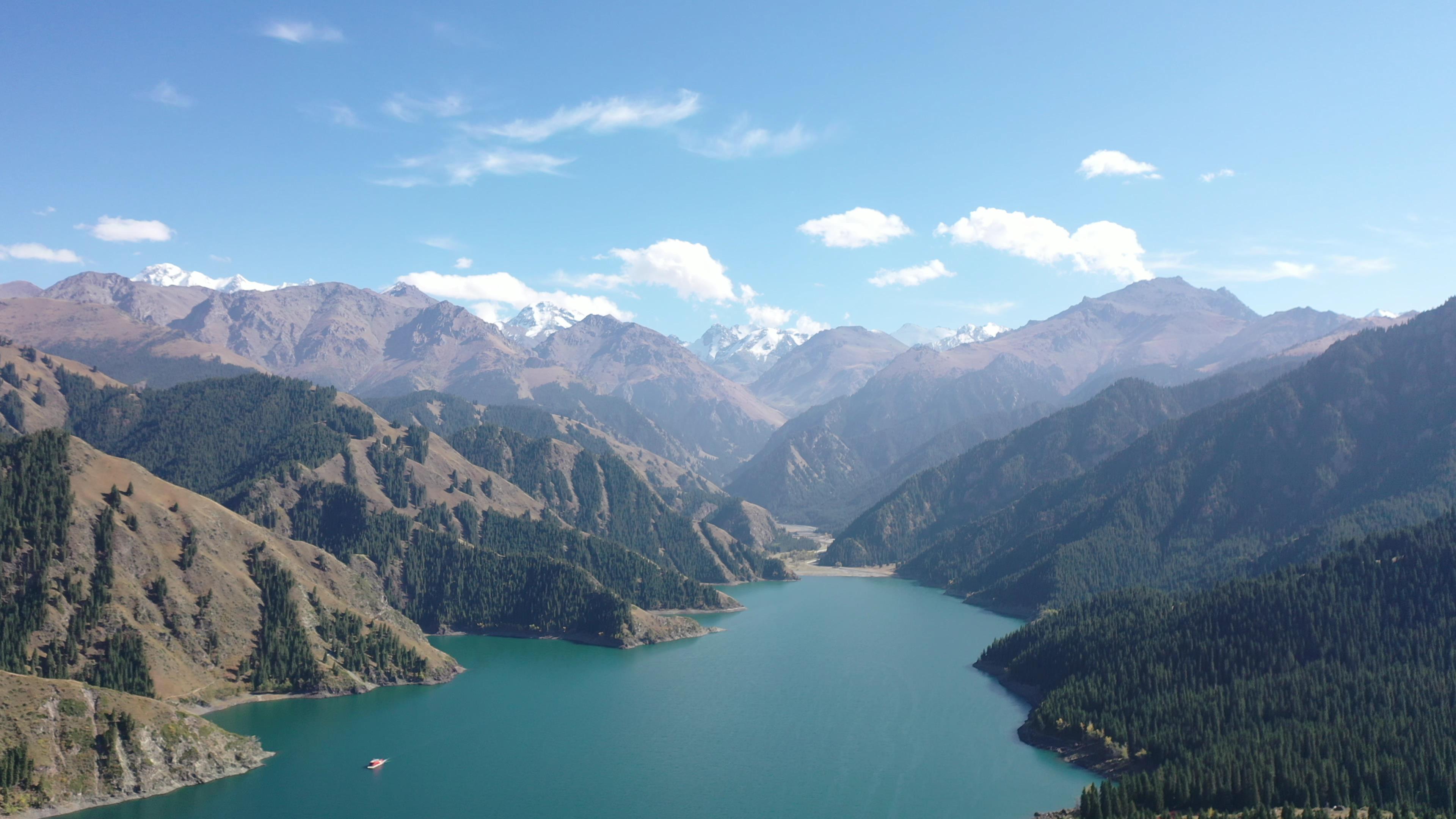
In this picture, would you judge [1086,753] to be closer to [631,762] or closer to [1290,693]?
[1290,693]

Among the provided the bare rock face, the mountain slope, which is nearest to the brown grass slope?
the mountain slope

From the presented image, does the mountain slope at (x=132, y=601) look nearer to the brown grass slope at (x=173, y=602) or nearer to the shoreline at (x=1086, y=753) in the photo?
the brown grass slope at (x=173, y=602)

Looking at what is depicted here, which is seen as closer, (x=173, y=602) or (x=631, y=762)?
(x=631, y=762)

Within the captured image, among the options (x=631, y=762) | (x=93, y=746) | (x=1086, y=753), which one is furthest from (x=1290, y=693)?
(x=93, y=746)

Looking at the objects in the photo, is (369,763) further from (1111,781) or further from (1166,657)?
(1166,657)

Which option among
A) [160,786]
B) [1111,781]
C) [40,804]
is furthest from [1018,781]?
[40,804]

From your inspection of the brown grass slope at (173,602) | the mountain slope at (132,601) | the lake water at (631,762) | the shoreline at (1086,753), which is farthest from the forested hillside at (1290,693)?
the mountain slope at (132,601)

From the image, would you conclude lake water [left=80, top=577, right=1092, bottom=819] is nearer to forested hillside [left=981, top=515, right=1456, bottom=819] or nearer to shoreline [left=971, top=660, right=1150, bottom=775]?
shoreline [left=971, top=660, right=1150, bottom=775]
